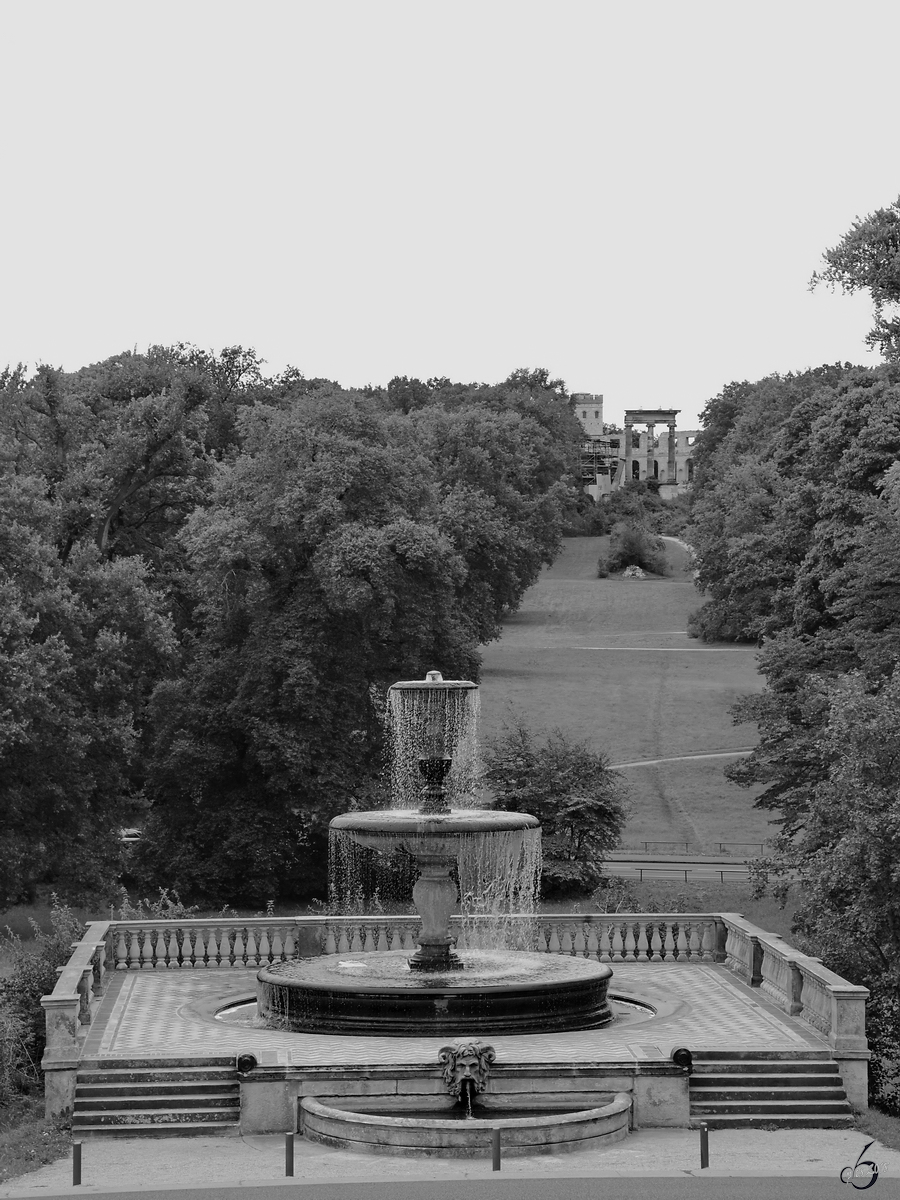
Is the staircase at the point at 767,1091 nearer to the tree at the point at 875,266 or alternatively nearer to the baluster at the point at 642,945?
the baluster at the point at 642,945

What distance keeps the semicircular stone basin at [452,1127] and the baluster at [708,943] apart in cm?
991

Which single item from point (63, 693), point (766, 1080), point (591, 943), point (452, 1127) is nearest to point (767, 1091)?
point (766, 1080)

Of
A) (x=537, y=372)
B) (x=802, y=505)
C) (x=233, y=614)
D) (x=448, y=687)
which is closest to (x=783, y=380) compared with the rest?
(x=537, y=372)

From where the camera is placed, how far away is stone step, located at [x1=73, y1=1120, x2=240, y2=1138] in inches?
793

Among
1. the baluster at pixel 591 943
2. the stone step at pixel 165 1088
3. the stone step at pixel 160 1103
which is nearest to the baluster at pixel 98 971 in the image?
the stone step at pixel 165 1088

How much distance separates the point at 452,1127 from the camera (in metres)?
18.9

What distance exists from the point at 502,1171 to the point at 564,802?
2977 centimetres

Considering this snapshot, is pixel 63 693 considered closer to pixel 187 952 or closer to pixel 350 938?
pixel 187 952

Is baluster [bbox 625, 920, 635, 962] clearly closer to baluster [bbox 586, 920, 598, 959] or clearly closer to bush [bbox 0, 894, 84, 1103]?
baluster [bbox 586, 920, 598, 959]

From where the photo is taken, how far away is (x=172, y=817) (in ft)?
158

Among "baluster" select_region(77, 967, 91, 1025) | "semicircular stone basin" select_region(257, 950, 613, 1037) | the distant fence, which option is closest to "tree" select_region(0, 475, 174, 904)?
"baluster" select_region(77, 967, 91, 1025)

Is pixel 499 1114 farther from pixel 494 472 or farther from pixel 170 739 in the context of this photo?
pixel 494 472

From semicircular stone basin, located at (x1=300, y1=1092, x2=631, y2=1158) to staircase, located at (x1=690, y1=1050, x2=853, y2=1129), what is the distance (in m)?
1.26

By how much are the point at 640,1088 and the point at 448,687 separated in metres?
6.85
